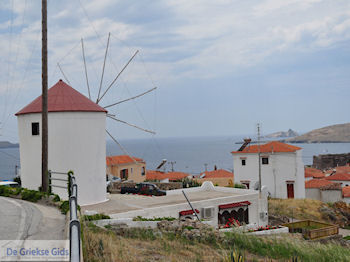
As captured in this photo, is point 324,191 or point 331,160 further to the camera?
point 331,160

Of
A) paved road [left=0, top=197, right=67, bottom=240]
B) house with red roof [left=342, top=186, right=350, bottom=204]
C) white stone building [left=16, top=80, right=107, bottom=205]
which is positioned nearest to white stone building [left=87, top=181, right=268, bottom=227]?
white stone building [left=16, top=80, right=107, bottom=205]

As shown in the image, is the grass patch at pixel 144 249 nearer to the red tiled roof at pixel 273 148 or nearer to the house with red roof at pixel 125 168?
the red tiled roof at pixel 273 148

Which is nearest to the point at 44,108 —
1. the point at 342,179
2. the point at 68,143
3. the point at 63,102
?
the point at 68,143

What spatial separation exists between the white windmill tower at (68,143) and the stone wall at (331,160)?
88993mm

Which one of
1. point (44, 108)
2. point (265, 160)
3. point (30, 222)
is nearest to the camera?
point (30, 222)

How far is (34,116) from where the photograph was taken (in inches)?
859

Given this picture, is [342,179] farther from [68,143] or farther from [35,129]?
[35,129]

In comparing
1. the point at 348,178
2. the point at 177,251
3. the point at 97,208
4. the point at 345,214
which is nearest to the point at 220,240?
the point at 177,251

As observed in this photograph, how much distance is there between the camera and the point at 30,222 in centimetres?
980

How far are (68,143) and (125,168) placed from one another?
34.9m

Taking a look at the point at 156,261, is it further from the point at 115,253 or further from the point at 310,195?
the point at 310,195

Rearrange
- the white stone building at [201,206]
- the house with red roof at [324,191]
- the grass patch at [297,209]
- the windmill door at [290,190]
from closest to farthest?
the white stone building at [201,206] < the grass patch at [297,209] < the windmill door at [290,190] < the house with red roof at [324,191]

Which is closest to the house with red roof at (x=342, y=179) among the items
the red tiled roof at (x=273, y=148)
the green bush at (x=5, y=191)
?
the red tiled roof at (x=273, y=148)

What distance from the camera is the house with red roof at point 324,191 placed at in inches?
1857
